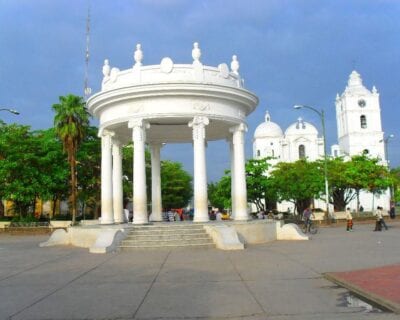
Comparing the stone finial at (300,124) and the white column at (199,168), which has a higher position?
the stone finial at (300,124)

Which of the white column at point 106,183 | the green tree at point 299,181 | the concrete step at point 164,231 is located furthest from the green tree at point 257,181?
the concrete step at point 164,231

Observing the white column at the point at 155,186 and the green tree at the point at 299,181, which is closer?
the white column at the point at 155,186

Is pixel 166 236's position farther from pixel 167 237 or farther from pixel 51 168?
pixel 51 168

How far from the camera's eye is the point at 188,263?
1464 centimetres

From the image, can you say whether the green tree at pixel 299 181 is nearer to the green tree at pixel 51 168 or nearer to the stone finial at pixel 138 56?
the green tree at pixel 51 168

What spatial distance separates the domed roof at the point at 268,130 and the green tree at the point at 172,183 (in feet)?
99.0

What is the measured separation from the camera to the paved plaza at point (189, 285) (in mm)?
8195

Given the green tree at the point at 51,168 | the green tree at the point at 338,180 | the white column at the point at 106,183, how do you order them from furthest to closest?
the green tree at the point at 338,180, the green tree at the point at 51,168, the white column at the point at 106,183

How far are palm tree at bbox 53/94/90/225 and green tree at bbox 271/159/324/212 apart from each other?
2519 cm

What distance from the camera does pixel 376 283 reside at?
1005 centimetres

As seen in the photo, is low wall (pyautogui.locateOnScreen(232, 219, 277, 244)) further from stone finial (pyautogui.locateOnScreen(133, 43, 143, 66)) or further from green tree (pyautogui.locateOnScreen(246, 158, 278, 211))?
green tree (pyautogui.locateOnScreen(246, 158, 278, 211))

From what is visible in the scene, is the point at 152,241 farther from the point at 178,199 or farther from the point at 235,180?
the point at 178,199

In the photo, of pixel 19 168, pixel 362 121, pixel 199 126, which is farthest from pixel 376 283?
pixel 362 121

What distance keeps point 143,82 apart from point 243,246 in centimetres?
926
